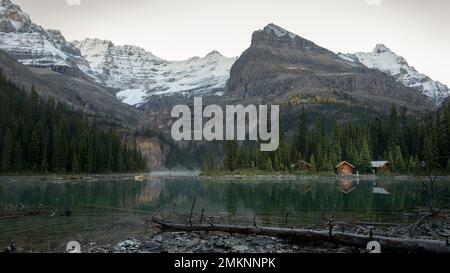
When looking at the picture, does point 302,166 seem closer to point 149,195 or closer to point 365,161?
point 365,161

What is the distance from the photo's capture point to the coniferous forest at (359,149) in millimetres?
82500

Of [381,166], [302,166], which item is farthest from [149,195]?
[381,166]

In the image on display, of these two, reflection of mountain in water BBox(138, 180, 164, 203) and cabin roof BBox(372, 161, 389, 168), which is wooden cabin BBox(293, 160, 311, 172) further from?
reflection of mountain in water BBox(138, 180, 164, 203)

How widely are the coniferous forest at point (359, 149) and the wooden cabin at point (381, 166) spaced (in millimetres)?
1105

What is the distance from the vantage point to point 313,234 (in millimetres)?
15172

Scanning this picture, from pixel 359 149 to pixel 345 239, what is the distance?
88471 millimetres

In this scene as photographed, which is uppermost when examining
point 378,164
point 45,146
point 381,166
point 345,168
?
point 45,146

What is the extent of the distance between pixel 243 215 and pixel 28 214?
14146 millimetres

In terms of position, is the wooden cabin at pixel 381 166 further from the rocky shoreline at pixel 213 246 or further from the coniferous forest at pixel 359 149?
the rocky shoreline at pixel 213 246

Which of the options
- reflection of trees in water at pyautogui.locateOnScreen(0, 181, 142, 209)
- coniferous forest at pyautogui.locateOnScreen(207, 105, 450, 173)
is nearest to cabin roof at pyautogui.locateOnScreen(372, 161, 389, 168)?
coniferous forest at pyautogui.locateOnScreen(207, 105, 450, 173)

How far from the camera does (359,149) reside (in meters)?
97.5

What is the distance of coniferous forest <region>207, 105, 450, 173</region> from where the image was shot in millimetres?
82500

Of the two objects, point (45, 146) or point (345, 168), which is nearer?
point (45, 146)

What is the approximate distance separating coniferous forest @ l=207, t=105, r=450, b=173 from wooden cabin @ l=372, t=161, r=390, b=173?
110cm
